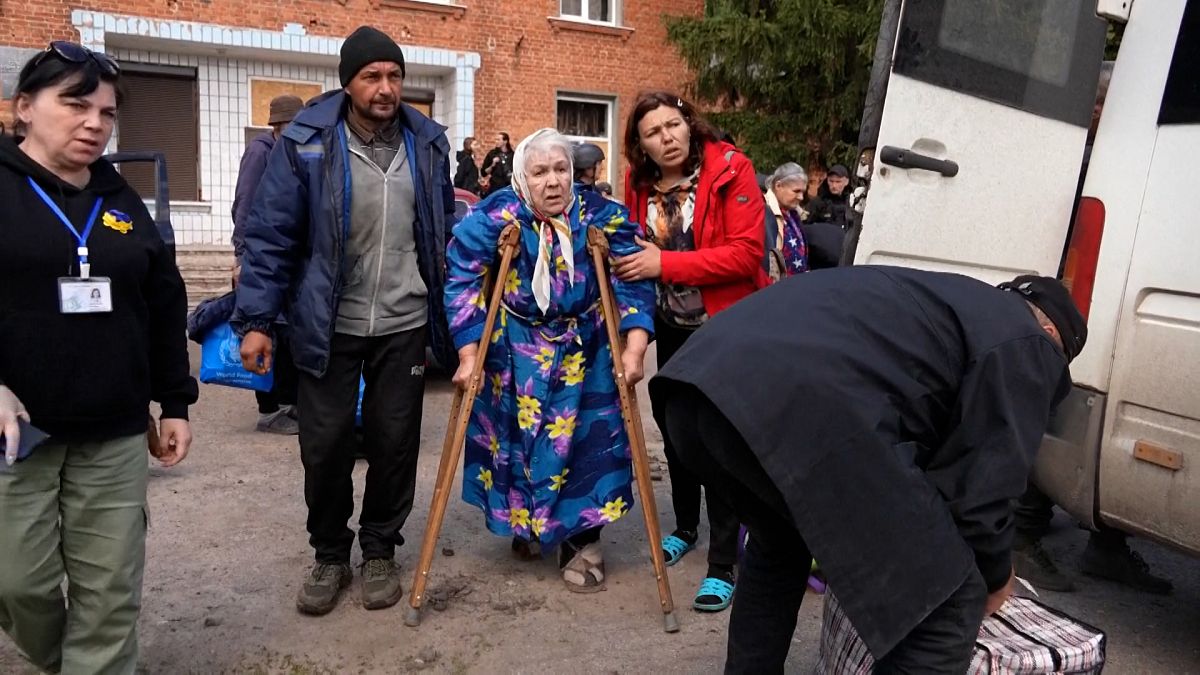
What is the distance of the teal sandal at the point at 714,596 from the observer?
3.73m

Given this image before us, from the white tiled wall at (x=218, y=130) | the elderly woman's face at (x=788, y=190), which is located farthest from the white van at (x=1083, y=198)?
the white tiled wall at (x=218, y=130)

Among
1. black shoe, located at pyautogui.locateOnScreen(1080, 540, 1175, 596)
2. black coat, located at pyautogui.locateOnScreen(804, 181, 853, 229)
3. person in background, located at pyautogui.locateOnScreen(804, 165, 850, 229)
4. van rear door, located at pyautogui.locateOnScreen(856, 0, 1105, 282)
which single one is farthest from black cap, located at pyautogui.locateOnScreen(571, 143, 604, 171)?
black shoe, located at pyautogui.locateOnScreen(1080, 540, 1175, 596)

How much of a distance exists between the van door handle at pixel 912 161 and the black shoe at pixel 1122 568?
2002 millimetres

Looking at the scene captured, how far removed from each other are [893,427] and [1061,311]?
54 cm

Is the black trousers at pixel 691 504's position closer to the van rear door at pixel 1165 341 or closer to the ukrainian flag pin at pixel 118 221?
the van rear door at pixel 1165 341

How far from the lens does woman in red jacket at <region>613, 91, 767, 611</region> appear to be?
3.74m

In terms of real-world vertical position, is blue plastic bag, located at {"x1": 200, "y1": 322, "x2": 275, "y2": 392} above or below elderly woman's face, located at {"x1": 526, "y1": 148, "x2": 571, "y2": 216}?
below

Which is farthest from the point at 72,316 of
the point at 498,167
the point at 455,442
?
the point at 498,167

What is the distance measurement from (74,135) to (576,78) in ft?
45.2

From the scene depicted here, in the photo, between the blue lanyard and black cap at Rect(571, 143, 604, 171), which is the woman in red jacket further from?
black cap at Rect(571, 143, 604, 171)

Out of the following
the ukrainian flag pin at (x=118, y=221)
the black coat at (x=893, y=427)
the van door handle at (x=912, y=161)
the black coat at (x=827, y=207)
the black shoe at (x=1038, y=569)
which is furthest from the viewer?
the black coat at (x=827, y=207)

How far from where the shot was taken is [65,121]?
2.46m

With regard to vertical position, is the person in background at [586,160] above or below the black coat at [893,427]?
above

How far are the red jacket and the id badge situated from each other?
1935 millimetres
